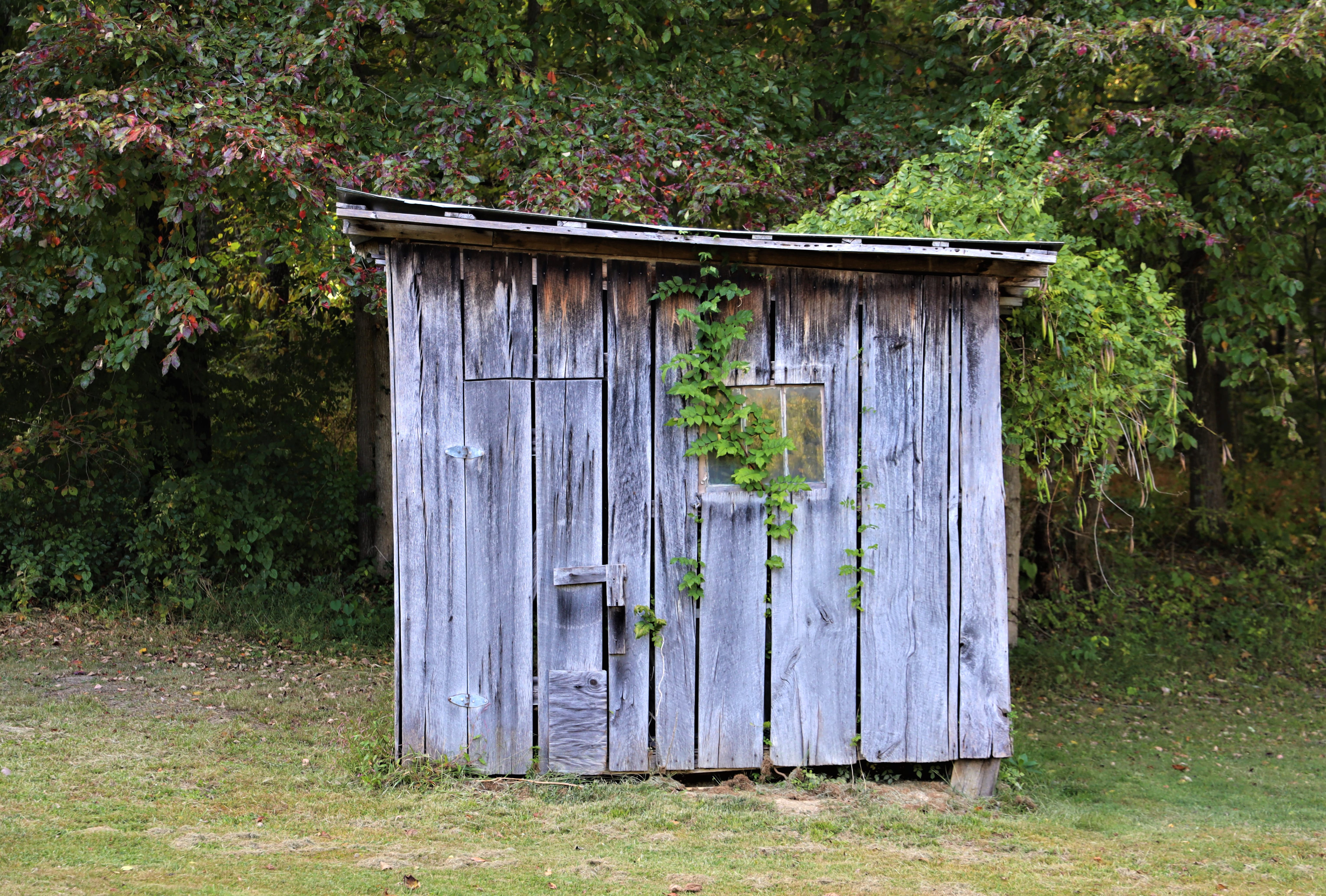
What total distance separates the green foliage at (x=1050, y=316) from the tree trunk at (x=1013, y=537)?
8.73ft

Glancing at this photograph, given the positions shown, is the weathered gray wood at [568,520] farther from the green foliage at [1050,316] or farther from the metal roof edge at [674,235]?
the green foliage at [1050,316]

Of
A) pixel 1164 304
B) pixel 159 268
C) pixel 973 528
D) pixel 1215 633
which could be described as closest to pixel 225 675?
pixel 159 268

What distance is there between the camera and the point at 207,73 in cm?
857

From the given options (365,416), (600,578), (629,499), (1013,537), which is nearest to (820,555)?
(629,499)

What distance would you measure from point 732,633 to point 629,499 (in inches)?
36.8

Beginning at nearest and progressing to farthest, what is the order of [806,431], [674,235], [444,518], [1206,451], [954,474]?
[674,235]
[444,518]
[806,431]
[954,474]
[1206,451]

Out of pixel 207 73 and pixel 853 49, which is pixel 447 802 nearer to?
pixel 207 73

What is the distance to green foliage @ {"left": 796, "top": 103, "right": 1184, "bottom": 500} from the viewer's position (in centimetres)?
684

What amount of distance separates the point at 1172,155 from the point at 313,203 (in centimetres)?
687

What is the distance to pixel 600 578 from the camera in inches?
238

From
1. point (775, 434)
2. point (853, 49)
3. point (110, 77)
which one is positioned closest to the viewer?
point (775, 434)

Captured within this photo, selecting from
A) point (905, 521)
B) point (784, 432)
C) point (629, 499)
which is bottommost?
point (905, 521)

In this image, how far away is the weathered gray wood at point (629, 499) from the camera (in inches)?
239

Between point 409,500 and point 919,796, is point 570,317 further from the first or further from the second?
point 919,796
